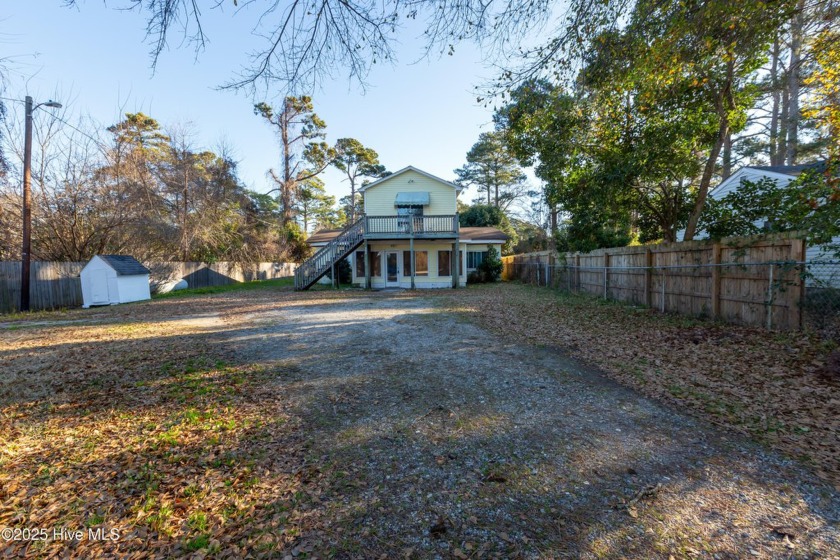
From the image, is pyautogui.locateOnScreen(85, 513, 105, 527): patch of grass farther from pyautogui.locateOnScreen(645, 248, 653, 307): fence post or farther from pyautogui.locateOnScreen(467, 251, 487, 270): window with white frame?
pyautogui.locateOnScreen(467, 251, 487, 270): window with white frame

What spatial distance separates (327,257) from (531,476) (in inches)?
676

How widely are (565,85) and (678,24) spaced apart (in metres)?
1.55

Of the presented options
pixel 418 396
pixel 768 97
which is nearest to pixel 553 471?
pixel 418 396

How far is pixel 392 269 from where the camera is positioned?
65.4ft

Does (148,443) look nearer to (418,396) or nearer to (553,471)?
(418,396)

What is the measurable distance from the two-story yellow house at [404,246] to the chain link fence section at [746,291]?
31.1 feet

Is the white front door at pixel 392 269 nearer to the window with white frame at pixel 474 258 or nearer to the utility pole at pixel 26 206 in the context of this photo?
the window with white frame at pixel 474 258

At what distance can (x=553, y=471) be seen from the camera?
110 inches

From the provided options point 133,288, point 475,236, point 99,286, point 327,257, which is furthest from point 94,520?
point 475,236

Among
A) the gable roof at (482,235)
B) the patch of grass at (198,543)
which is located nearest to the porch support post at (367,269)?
the gable roof at (482,235)

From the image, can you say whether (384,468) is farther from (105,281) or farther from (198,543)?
(105,281)

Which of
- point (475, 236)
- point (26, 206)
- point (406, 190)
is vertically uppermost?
point (406, 190)

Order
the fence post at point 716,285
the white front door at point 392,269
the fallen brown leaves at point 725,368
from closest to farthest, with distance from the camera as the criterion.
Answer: the fallen brown leaves at point 725,368 < the fence post at point 716,285 < the white front door at point 392,269

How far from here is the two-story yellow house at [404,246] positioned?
60.3 ft
